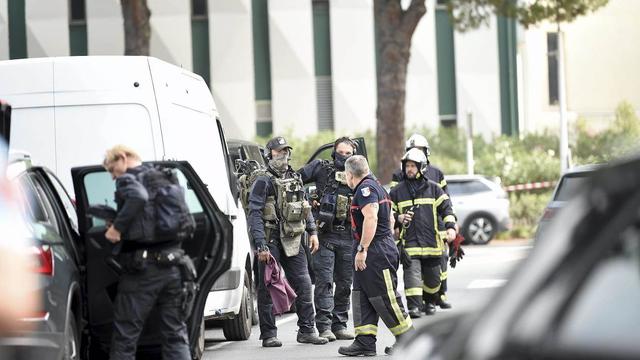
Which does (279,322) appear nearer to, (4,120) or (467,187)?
(4,120)

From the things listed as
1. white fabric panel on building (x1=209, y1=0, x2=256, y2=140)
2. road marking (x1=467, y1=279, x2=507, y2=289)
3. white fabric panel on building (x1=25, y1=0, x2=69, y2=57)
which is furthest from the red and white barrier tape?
road marking (x1=467, y1=279, x2=507, y2=289)

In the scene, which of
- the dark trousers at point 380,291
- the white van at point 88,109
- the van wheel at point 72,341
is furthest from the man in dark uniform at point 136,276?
the dark trousers at point 380,291

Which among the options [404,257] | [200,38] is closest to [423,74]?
[200,38]

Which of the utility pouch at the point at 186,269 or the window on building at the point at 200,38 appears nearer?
the utility pouch at the point at 186,269

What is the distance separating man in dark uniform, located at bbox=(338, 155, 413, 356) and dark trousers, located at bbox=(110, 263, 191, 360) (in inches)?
96.3

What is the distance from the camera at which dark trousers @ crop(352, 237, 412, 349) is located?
11.3 metres

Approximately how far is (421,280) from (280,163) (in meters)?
2.62

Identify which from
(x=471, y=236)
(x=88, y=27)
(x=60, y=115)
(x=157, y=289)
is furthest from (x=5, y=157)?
(x=88, y=27)

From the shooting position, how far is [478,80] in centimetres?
3966

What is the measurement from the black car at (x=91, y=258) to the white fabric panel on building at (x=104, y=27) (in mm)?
29108

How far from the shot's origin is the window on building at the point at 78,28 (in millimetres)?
39094

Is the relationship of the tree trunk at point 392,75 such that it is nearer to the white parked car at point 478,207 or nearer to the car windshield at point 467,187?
the car windshield at point 467,187

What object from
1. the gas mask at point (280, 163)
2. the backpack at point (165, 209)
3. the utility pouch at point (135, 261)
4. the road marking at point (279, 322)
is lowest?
the road marking at point (279, 322)

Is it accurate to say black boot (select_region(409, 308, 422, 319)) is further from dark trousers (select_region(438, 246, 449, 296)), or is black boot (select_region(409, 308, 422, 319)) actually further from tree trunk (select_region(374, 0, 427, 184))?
tree trunk (select_region(374, 0, 427, 184))
